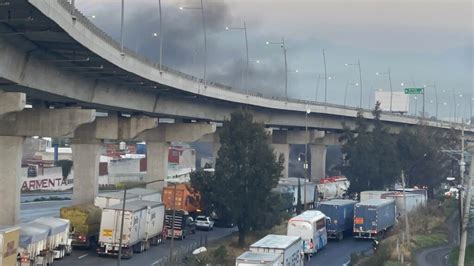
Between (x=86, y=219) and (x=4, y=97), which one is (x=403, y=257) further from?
(x=4, y=97)

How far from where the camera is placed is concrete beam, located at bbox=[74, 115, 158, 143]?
198ft

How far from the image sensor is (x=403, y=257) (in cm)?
4766

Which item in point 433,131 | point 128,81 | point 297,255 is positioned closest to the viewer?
point 297,255

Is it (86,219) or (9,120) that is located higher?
(9,120)

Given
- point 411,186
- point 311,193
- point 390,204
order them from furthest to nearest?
Result: point 411,186
point 311,193
point 390,204

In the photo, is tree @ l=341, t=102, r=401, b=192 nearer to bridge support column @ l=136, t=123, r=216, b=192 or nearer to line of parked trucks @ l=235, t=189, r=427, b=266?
line of parked trucks @ l=235, t=189, r=427, b=266

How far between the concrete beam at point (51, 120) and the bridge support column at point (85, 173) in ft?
39.8

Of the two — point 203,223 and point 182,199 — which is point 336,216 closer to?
point 203,223

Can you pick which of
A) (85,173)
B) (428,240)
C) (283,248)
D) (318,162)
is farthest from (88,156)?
(318,162)

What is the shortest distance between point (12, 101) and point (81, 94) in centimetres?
873

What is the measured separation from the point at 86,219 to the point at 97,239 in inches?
99.0

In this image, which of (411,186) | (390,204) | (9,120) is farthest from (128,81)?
(411,186)

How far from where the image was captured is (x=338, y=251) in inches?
2200

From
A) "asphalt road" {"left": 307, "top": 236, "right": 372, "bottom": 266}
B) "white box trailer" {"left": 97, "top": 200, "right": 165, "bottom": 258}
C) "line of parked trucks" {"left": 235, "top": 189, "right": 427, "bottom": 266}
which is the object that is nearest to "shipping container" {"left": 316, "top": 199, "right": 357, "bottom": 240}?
"line of parked trucks" {"left": 235, "top": 189, "right": 427, "bottom": 266}
